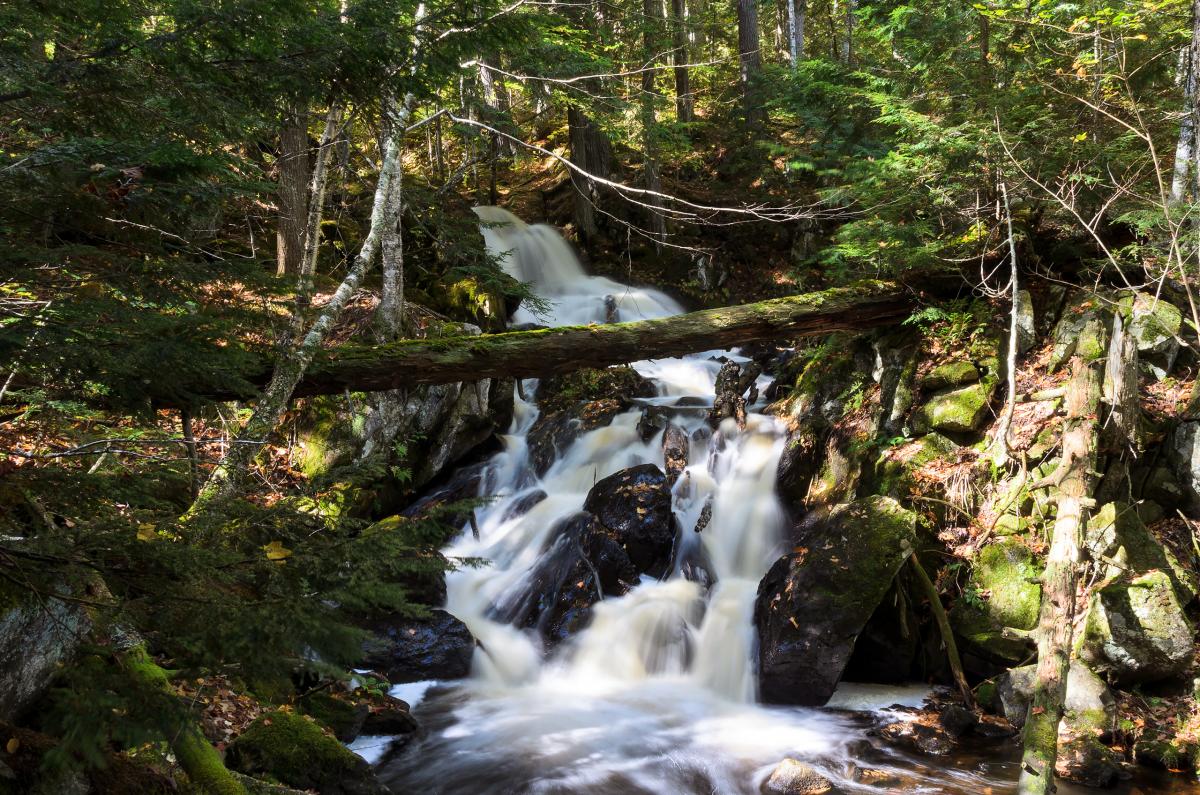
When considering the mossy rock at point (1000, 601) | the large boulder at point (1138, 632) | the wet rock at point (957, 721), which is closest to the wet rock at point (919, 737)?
the wet rock at point (957, 721)

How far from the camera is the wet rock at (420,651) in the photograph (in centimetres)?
723

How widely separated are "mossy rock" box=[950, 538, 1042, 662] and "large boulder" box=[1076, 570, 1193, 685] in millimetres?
523

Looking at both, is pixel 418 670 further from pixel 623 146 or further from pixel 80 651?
pixel 623 146

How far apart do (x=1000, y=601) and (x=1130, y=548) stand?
1165 millimetres

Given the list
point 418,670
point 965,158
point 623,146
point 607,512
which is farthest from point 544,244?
point 418,670

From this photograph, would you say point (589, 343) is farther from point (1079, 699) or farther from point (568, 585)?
point (1079, 699)

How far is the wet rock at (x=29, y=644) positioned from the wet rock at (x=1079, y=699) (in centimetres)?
633

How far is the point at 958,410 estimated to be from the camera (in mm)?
7793

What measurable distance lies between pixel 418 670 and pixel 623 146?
14590mm

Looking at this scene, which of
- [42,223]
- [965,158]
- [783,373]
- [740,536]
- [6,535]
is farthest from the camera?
[783,373]

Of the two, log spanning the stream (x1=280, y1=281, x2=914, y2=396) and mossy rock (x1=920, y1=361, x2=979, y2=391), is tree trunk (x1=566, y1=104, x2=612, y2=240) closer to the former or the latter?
Answer: log spanning the stream (x1=280, y1=281, x2=914, y2=396)

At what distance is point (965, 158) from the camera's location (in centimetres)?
787

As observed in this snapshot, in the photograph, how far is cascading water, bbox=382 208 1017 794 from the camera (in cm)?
591

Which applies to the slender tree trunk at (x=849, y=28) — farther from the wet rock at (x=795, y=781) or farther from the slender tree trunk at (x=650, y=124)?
the wet rock at (x=795, y=781)
